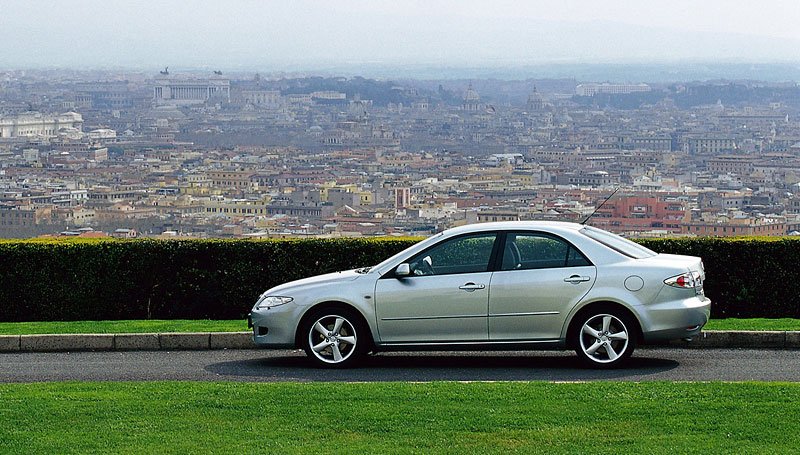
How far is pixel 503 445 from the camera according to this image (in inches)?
283

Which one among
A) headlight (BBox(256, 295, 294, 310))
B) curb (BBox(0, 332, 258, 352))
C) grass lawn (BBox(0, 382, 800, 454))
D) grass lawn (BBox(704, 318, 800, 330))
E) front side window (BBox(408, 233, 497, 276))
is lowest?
curb (BBox(0, 332, 258, 352))

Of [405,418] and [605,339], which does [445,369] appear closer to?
[605,339]

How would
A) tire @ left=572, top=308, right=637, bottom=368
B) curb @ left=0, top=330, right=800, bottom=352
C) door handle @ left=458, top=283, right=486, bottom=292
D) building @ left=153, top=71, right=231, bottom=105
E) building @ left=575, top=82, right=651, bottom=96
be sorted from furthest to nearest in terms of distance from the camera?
building @ left=153, top=71, right=231, bottom=105 < building @ left=575, top=82, right=651, bottom=96 < curb @ left=0, top=330, right=800, bottom=352 < door handle @ left=458, top=283, right=486, bottom=292 < tire @ left=572, top=308, right=637, bottom=368

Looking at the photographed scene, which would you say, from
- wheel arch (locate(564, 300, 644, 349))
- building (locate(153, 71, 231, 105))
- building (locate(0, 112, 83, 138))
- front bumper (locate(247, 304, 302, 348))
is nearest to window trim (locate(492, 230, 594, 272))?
wheel arch (locate(564, 300, 644, 349))

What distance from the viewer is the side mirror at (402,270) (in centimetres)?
1051

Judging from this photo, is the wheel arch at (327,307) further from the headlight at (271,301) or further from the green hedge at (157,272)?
the green hedge at (157,272)

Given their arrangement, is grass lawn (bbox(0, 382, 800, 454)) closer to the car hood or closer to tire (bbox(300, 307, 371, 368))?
tire (bbox(300, 307, 371, 368))

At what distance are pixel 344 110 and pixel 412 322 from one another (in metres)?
117

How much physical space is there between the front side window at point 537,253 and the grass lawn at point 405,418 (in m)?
1.62

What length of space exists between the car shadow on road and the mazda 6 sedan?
0.18 m

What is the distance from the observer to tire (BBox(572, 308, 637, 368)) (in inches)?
399

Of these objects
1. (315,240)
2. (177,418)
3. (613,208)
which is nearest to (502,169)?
(613,208)

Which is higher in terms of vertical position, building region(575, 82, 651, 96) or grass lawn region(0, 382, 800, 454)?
building region(575, 82, 651, 96)

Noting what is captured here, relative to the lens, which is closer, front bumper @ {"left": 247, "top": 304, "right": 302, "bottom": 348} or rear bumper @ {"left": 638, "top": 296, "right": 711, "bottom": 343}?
rear bumper @ {"left": 638, "top": 296, "right": 711, "bottom": 343}
